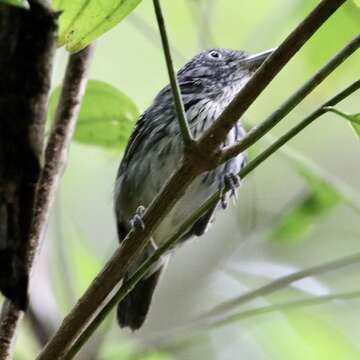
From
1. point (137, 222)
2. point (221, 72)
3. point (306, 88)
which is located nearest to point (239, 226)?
point (221, 72)

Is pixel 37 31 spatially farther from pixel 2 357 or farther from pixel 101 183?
pixel 101 183

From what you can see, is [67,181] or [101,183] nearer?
[67,181]

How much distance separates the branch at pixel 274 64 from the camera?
3.10 feet

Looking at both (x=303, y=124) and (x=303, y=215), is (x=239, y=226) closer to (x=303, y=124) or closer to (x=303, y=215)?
(x=303, y=215)

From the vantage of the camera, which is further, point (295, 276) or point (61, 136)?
point (295, 276)

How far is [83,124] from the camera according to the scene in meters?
1.71

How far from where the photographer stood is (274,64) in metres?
0.96

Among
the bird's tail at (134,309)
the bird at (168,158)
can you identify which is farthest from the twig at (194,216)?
the bird's tail at (134,309)

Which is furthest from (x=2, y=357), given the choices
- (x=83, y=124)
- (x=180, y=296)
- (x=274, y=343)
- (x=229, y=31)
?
(x=229, y=31)

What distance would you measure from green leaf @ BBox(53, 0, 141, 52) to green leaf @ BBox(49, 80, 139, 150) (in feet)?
1.54

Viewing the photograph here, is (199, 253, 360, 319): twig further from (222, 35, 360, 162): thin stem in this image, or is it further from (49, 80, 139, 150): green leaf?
(222, 35, 360, 162): thin stem

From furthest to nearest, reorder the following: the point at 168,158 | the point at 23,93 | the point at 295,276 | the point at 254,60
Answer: the point at 254,60
the point at 168,158
the point at 295,276
the point at 23,93

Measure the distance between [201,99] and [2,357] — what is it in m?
1.59

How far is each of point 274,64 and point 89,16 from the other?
0.83ft
